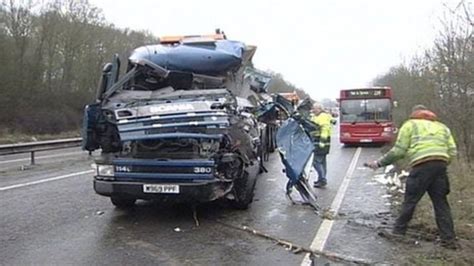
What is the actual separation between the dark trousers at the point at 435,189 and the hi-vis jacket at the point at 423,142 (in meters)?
0.10

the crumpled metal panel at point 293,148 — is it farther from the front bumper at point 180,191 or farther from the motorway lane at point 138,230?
the front bumper at point 180,191

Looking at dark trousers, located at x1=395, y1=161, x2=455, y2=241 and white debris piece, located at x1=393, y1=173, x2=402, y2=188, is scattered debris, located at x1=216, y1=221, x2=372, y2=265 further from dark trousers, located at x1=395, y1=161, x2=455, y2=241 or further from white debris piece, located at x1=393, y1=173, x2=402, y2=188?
white debris piece, located at x1=393, y1=173, x2=402, y2=188

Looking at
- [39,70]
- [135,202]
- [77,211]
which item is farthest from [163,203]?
[39,70]

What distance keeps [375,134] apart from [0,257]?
2053 cm

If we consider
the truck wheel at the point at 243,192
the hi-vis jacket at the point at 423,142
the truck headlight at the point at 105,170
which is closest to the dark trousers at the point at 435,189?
the hi-vis jacket at the point at 423,142

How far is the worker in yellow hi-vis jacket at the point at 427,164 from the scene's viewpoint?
6828 millimetres

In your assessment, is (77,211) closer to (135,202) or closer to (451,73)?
(135,202)

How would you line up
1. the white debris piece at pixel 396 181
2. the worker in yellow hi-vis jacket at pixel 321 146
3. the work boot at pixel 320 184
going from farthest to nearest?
the worker in yellow hi-vis jacket at pixel 321 146
the work boot at pixel 320 184
the white debris piece at pixel 396 181

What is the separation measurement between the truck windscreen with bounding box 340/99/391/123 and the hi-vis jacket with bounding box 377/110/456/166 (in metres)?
18.3

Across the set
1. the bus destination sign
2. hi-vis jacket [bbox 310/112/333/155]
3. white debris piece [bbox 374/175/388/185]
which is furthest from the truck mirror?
the bus destination sign

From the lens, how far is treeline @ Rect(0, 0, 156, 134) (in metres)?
33.5

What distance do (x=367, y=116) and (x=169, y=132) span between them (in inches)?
726

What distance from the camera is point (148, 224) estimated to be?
8188mm

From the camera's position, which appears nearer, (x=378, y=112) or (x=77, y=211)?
(x=77, y=211)
